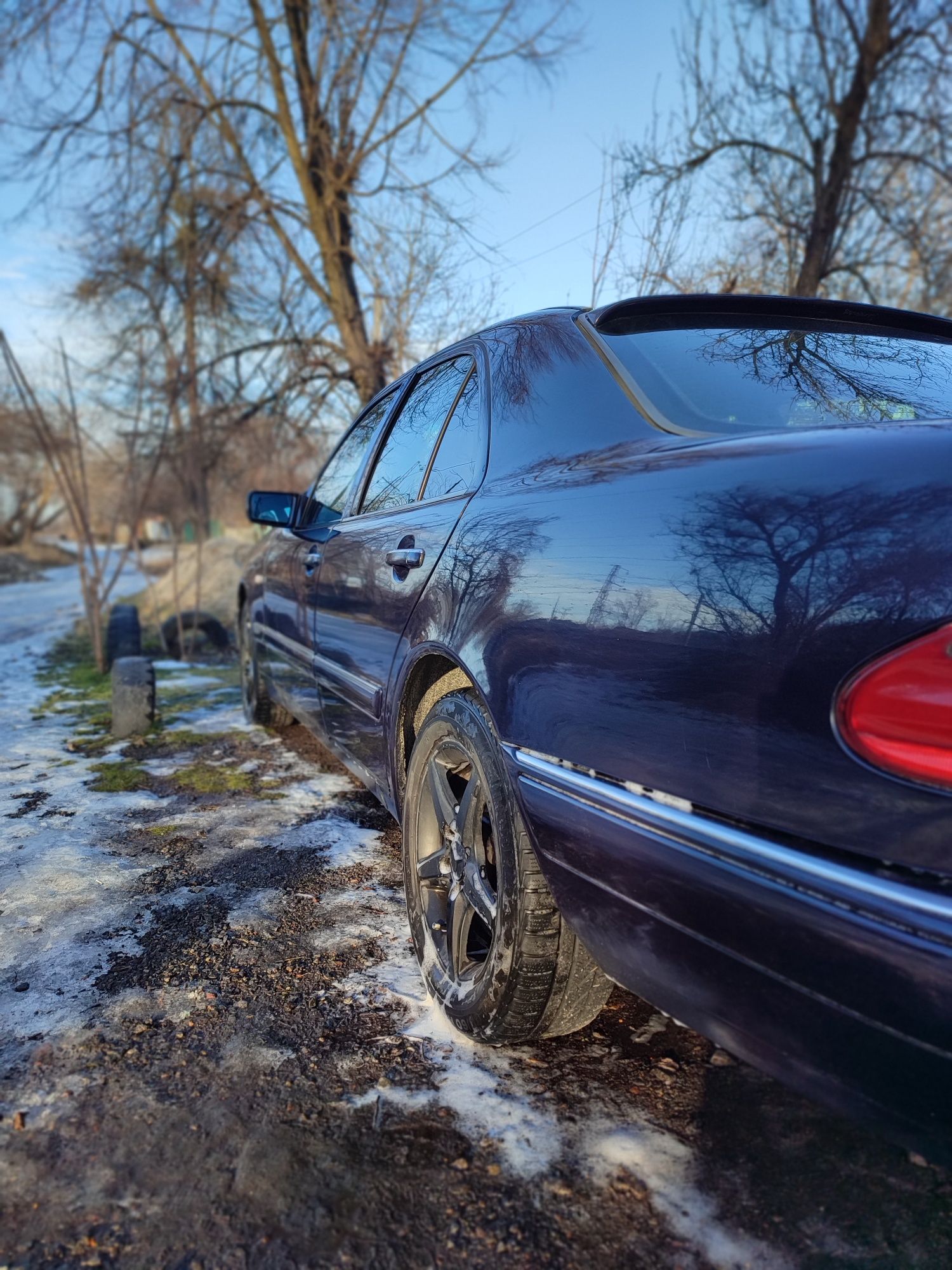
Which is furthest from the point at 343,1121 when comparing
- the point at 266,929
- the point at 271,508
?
the point at 271,508

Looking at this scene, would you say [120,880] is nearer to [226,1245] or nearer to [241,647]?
[226,1245]

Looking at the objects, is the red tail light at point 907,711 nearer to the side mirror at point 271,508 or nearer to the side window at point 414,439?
the side window at point 414,439

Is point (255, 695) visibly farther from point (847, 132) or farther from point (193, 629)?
point (847, 132)

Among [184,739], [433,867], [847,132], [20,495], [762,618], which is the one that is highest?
[847,132]

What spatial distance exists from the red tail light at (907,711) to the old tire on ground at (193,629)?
7.74 meters

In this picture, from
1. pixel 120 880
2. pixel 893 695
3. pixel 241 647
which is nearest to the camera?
pixel 893 695

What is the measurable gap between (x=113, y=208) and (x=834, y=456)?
1167 cm

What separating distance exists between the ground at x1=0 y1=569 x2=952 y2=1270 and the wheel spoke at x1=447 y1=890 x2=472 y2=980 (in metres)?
0.14

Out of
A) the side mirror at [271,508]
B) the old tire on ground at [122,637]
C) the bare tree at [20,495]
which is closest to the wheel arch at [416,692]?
the side mirror at [271,508]

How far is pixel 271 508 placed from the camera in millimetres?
3982

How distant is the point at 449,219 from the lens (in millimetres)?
8359

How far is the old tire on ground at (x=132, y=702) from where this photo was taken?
4.81m

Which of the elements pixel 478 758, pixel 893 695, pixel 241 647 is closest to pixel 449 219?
pixel 241 647

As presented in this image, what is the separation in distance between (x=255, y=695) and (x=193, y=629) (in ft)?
12.5
